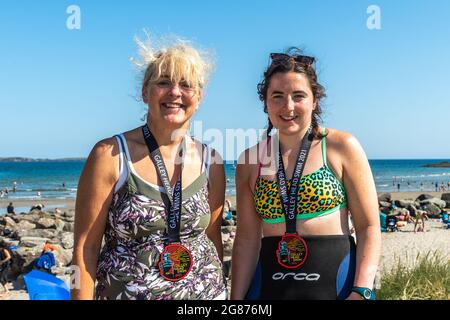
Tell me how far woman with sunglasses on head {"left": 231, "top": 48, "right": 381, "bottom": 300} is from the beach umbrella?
56.7 inches

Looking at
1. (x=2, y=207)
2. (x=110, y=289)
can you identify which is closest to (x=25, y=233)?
(x=110, y=289)

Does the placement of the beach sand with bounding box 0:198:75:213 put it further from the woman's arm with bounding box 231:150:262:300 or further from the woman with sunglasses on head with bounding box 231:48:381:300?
the woman with sunglasses on head with bounding box 231:48:381:300

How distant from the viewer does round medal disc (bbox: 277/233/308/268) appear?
10.5 ft

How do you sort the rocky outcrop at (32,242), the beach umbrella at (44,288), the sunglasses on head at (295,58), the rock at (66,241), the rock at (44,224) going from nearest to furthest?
the sunglasses on head at (295,58), the beach umbrella at (44,288), the rocky outcrop at (32,242), the rock at (66,241), the rock at (44,224)

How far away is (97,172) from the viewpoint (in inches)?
119

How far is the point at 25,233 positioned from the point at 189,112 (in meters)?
18.0

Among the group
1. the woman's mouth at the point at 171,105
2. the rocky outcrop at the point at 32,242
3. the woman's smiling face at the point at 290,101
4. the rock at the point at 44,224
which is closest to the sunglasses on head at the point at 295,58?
the woman's smiling face at the point at 290,101

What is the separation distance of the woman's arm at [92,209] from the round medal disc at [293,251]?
116 cm

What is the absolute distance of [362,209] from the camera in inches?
126

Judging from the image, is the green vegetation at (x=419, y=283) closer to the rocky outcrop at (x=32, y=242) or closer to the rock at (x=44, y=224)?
the rocky outcrop at (x=32, y=242)

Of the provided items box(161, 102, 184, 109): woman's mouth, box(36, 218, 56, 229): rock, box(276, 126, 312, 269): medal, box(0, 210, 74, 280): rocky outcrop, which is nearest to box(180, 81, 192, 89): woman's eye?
box(161, 102, 184, 109): woman's mouth

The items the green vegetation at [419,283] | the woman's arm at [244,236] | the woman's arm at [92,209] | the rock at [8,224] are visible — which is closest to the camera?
the woman's arm at [92,209]

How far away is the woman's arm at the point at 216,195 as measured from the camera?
3447 millimetres
